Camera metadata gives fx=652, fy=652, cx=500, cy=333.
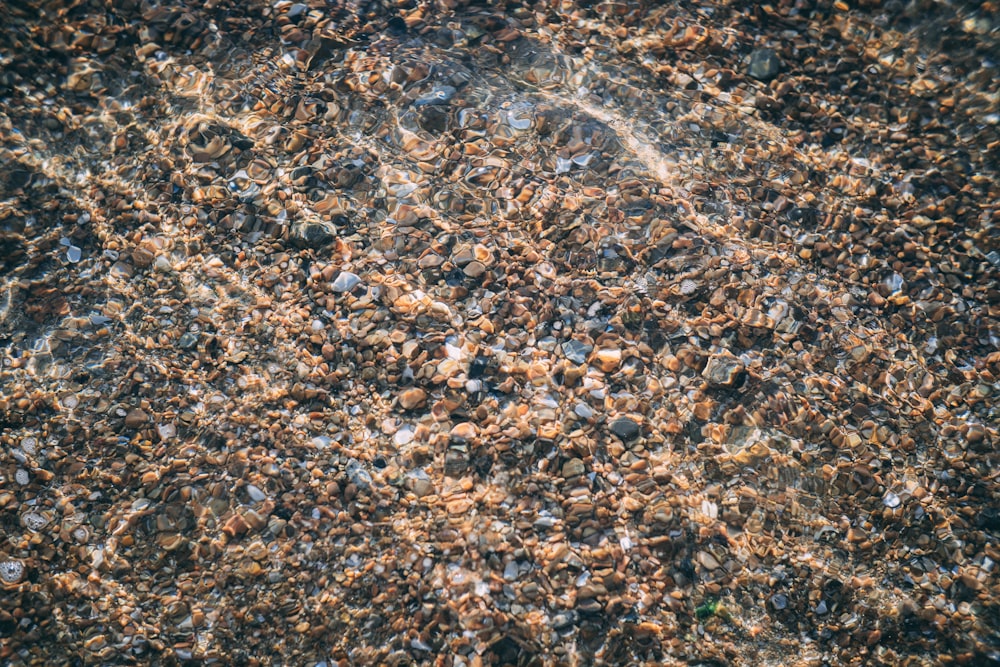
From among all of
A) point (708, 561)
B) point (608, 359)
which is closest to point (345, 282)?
point (608, 359)

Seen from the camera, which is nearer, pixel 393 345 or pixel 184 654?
pixel 184 654

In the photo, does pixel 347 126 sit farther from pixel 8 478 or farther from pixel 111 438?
pixel 8 478

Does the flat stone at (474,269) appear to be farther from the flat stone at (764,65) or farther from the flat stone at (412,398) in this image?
the flat stone at (764,65)

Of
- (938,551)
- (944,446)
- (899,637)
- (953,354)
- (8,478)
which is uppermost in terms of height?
(953,354)

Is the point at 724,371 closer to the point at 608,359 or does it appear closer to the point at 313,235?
the point at 608,359

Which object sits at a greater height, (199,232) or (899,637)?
(199,232)

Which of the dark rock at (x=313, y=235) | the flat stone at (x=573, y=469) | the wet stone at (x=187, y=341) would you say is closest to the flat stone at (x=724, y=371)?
the flat stone at (x=573, y=469)

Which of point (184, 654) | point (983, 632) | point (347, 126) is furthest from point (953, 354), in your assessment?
point (184, 654)
